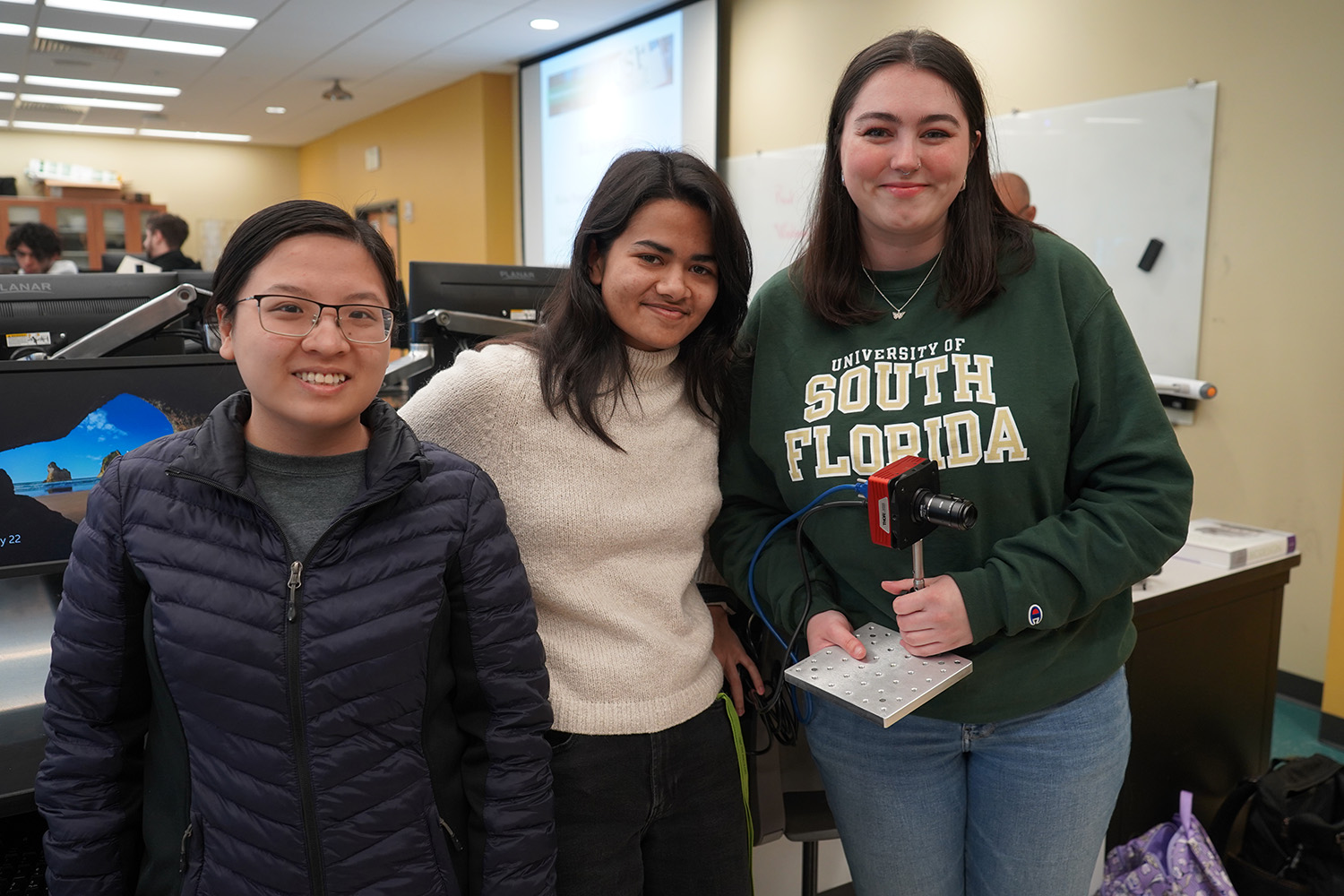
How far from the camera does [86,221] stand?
28.5 ft

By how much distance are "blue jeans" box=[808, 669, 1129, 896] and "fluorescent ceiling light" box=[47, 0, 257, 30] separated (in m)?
5.78

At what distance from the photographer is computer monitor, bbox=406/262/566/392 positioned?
222cm

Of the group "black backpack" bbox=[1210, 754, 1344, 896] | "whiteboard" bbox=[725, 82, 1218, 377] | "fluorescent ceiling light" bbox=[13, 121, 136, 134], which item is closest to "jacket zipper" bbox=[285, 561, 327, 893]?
"black backpack" bbox=[1210, 754, 1344, 896]

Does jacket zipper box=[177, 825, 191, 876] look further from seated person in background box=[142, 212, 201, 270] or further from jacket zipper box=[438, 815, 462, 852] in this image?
seated person in background box=[142, 212, 201, 270]

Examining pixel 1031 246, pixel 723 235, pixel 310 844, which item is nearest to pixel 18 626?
pixel 310 844

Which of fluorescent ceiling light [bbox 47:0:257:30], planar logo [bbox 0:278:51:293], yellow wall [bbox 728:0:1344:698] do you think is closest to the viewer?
planar logo [bbox 0:278:51:293]

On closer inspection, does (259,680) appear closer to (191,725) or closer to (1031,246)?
(191,725)

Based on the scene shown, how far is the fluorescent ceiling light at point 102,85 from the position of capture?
700cm

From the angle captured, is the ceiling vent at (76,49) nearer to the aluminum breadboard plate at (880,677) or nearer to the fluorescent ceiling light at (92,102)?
the fluorescent ceiling light at (92,102)

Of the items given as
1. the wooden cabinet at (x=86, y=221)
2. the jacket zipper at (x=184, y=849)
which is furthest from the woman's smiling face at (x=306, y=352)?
the wooden cabinet at (x=86, y=221)

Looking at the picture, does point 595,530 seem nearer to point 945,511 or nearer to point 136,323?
point 945,511

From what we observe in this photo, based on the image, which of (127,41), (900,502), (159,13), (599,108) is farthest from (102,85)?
(900,502)

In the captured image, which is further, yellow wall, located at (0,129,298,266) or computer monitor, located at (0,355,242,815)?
yellow wall, located at (0,129,298,266)

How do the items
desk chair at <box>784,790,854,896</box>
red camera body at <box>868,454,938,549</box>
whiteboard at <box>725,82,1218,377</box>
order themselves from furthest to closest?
whiteboard at <box>725,82,1218,377</box>
desk chair at <box>784,790,854,896</box>
red camera body at <box>868,454,938,549</box>
